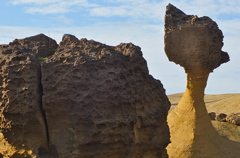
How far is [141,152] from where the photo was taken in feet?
13.9

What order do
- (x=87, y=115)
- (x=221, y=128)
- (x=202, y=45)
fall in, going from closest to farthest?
(x=87, y=115) → (x=202, y=45) → (x=221, y=128)

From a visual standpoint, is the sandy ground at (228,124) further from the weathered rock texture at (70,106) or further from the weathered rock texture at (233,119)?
the weathered rock texture at (70,106)

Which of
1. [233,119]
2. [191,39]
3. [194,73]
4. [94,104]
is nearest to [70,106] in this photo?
[94,104]

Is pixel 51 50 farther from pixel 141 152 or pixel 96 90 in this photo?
pixel 141 152

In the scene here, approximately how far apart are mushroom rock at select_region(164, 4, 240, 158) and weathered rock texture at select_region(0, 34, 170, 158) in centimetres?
535

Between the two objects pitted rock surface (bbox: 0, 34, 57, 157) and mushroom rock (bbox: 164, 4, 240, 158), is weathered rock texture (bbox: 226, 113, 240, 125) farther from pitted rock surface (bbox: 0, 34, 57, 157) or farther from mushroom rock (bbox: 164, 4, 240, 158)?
pitted rock surface (bbox: 0, 34, 57, 157)

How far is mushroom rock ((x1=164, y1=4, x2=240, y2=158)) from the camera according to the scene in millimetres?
9344

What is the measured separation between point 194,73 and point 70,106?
6.45 m

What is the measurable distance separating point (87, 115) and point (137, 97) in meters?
0.62

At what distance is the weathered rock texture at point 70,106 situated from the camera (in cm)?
385

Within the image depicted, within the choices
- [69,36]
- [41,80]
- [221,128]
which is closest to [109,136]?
[41,80]

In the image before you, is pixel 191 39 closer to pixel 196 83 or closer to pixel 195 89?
pixel 196 83

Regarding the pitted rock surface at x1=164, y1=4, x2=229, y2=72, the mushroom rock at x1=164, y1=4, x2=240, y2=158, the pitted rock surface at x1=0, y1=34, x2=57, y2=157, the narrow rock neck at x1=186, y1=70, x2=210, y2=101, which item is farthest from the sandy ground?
the pitted rock surface at x1=0, y1=34, x2=57, y2=157

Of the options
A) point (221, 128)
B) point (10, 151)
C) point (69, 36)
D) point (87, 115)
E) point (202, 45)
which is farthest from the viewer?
point (221, 128)
